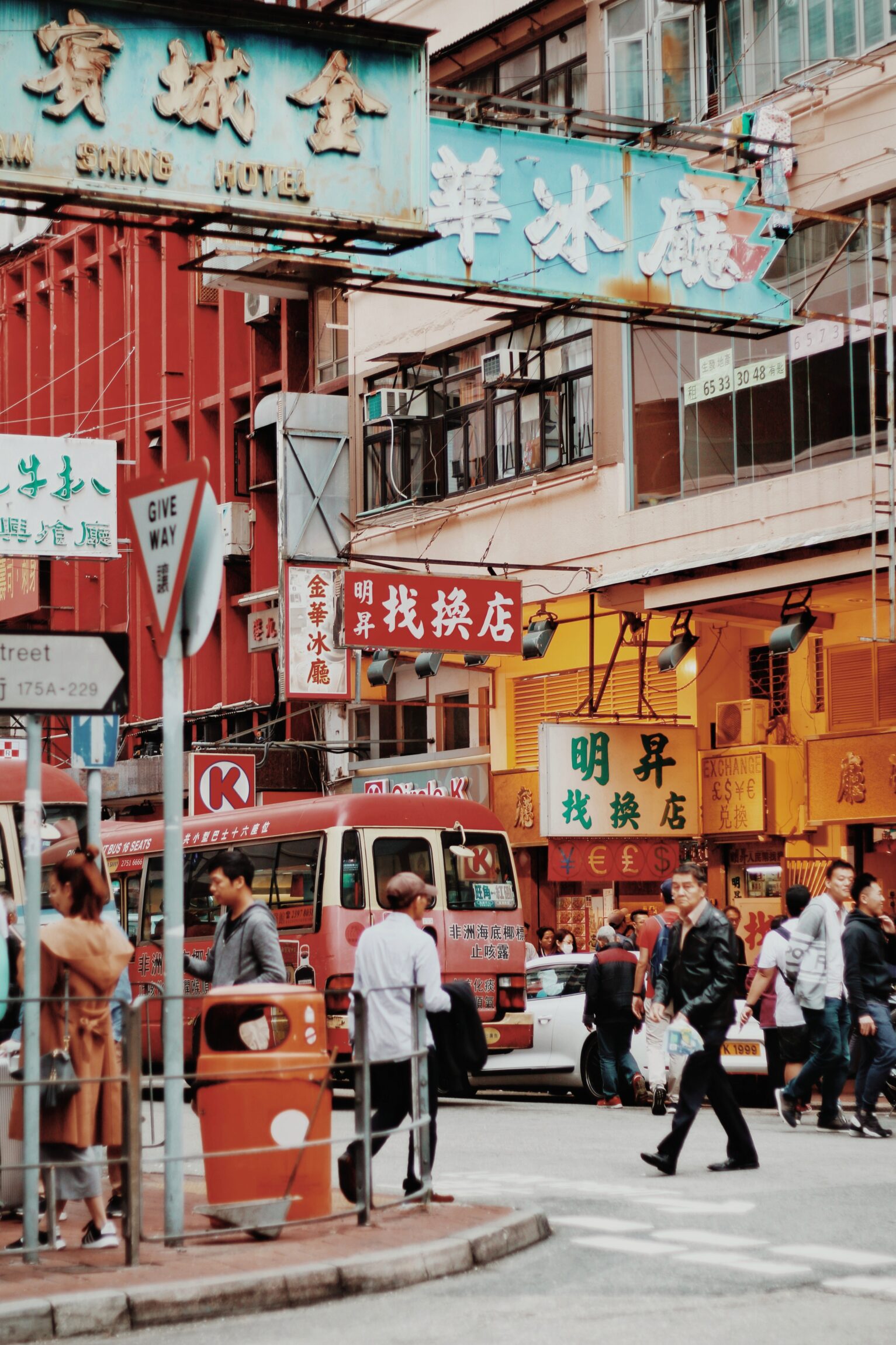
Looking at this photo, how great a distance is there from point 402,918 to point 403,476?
838 inches

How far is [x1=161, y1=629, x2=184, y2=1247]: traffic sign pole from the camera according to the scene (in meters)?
8.33

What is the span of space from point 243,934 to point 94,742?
3569 mm

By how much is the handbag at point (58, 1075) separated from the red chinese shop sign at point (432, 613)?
14.8 m

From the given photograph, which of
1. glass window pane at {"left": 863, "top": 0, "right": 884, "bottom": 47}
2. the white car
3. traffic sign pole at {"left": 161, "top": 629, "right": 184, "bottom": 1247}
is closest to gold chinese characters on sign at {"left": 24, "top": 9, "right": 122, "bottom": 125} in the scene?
traffic sign pole at {"left": 161, "top": 629, "right": 184, "bottom": 1247}

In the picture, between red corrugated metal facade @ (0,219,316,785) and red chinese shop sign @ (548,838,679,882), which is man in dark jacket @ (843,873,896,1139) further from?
red corrugated metal facade @ (0,219,316,785)

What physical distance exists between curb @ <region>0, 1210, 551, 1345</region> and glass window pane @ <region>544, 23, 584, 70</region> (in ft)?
69.7

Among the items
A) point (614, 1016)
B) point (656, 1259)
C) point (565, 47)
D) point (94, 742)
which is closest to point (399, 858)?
point (614, 1016)


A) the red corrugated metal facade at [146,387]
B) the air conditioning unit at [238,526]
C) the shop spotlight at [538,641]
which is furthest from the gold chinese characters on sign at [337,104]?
the air conditioning unit at [238,526]

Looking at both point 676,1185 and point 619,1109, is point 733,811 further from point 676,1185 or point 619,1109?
point 676,1185

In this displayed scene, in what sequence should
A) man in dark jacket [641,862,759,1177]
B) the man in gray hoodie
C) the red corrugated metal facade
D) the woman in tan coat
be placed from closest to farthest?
the woman in tan coat, the man in gray hoodie, man in dark jacket [641,862,759,1177], the red corrugated metal facade

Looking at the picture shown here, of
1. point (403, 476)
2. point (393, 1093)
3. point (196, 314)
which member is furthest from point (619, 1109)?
point (196, 314)

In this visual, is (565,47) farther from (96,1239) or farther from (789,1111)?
(96,1239)

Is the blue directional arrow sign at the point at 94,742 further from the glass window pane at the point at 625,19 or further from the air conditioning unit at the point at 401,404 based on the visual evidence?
the air conditioning unit at the point at 401,404

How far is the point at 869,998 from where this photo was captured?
571 inches
